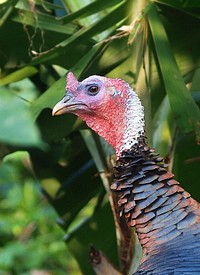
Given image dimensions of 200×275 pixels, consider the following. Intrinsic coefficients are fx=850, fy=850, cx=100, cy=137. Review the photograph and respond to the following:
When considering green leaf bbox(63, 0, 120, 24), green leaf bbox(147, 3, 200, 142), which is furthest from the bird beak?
green leaf bbox(63, 0, 120, 24)

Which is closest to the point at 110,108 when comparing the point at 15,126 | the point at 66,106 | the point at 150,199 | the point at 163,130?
the point at 66,106

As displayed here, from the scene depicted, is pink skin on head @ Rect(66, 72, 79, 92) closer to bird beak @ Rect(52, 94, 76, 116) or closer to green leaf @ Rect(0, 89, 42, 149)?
bird beak @ Rect(52, 94, 76, 116)

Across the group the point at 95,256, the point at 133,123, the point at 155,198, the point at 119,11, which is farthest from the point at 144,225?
the point at 119,11

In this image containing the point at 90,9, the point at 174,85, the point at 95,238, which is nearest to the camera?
the point at 174,85

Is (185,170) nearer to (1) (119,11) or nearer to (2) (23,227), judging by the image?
(1) (119,11)

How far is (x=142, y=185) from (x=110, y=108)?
212mm

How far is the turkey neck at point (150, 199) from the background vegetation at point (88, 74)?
0.96 feet

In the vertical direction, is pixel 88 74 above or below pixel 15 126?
below

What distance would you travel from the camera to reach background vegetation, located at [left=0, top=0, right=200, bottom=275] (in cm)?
256

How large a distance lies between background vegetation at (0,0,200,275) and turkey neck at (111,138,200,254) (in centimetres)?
29

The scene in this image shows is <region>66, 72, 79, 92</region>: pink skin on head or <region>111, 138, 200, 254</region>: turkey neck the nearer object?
<region>111, 138, 200, 254</region>: turkey neck

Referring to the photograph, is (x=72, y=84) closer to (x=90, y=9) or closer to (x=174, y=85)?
(x=174, y=85)

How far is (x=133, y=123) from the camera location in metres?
1.98

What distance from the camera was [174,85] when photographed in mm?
2361
